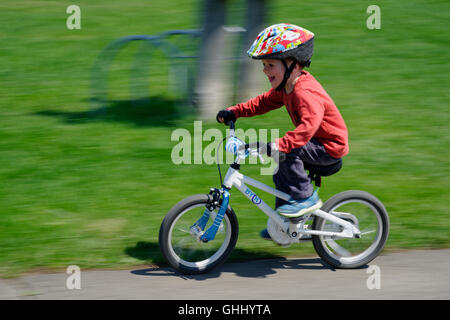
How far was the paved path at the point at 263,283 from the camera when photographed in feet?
14.5

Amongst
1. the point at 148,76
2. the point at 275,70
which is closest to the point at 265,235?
the point at 275,70

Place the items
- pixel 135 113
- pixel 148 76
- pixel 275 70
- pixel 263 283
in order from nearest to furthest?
pixel 275 70
pixel 263 283
pixel 135 113
pixel 148 76

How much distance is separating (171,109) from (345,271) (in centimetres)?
422

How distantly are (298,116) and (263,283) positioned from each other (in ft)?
4.30

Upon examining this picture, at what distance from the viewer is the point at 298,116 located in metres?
4.62

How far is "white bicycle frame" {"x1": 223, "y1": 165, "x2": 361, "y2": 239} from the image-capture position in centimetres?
468

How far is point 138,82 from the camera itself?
9156mm

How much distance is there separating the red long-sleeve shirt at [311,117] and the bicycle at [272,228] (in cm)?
27

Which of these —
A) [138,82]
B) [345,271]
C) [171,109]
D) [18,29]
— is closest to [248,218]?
[345,271]

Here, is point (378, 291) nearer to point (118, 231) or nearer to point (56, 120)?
point (118, 231)

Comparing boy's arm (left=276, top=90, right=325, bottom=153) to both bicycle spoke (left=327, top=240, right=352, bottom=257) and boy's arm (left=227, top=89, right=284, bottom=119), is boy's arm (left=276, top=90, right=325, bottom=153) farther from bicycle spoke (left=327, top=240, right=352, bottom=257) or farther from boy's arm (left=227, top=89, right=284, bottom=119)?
bicycle spoke (left=327, top=240, right=352, bottom=257)
